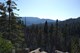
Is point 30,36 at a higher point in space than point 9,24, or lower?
lower

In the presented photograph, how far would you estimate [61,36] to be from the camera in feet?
207

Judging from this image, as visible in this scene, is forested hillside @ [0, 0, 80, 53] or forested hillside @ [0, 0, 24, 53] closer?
forested hillside @ [0, 0, 80, 53]

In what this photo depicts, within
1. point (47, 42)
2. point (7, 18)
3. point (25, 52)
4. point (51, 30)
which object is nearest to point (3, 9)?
point (7, 18)

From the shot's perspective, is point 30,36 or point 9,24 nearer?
point 9,24

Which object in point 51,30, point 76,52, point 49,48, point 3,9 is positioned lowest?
point 49,48

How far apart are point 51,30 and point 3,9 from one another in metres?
47.9

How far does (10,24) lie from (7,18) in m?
0.85

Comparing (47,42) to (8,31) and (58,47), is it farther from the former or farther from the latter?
(8,31)

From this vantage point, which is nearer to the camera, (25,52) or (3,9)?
(25,52)

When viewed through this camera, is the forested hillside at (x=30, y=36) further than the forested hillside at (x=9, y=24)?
No

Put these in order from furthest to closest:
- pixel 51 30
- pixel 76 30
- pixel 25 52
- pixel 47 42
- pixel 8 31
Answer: pixel 76 30 → pixel 51 30 → pixel 47 42 → pixel 8 31 → pixel 25 52

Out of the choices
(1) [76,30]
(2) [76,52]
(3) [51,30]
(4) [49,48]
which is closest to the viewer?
(2) [76,52]

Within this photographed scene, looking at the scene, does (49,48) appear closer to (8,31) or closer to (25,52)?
(8,31)

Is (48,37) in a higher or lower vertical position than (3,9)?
lower
